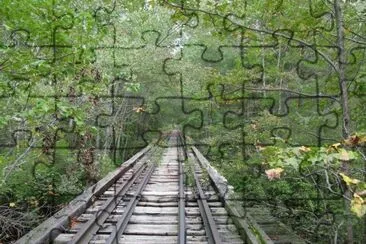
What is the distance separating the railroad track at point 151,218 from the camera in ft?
16.2

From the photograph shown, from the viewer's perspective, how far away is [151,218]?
6.36m

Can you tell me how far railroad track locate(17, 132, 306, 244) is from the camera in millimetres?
4949

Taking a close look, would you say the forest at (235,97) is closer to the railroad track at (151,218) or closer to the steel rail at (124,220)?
the railroad track at (151,218)

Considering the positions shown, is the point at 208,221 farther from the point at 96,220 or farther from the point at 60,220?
the point at 60,220

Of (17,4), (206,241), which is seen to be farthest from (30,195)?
(17,4)

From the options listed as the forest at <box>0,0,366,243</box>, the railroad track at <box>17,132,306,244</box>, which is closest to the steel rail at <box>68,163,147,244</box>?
the railroad track at <box>17,132,306,244</box>

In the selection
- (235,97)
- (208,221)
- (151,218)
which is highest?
(235,97)

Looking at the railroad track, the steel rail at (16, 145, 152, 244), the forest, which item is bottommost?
the railroad track

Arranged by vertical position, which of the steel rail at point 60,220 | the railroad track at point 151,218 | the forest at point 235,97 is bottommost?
A: the railroad track at point 151,218

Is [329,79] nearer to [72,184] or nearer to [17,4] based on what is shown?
[17,4]

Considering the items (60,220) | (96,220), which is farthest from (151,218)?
(60,220)

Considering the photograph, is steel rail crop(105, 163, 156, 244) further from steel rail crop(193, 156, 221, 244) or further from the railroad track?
steel rail crop(193, 156, 221, 244)

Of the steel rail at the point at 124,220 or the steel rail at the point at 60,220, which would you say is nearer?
the steel rail at the point at 60,220

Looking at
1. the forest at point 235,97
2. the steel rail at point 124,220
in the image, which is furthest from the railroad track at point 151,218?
the forest at point 235,97
